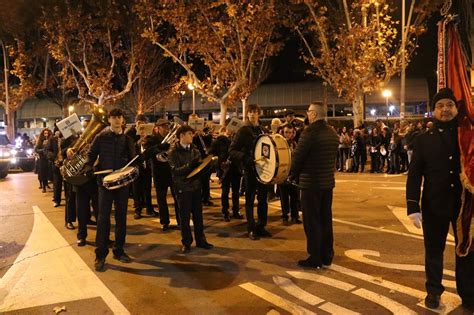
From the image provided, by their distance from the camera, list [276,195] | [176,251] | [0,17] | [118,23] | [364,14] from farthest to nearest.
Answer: [0,17] < [118,23] < [364,14] < [276,195] < [176,251]

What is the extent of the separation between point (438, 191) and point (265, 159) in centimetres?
281

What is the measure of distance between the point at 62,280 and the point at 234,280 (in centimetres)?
216

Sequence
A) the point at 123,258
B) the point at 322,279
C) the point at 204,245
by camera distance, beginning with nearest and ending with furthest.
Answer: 1. the point at 322,279
2. the point at 123,258
3. the point at 204,245

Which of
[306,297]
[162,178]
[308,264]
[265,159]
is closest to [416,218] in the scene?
[306,297]

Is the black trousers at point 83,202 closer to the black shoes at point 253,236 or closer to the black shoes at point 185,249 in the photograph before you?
the black shoes at point 185,249

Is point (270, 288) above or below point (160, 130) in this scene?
below

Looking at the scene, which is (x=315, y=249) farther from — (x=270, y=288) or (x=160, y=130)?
(x=160, y=130)

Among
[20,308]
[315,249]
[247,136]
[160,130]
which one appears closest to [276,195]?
[160,130]

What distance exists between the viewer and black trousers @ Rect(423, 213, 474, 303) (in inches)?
182

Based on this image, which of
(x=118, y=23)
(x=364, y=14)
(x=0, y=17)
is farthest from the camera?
(x=0, y=17)

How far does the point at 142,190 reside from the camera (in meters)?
10.2

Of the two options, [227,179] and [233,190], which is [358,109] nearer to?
[227,179]

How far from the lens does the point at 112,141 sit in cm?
639

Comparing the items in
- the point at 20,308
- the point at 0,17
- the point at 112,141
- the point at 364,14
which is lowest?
the point at 20,308
